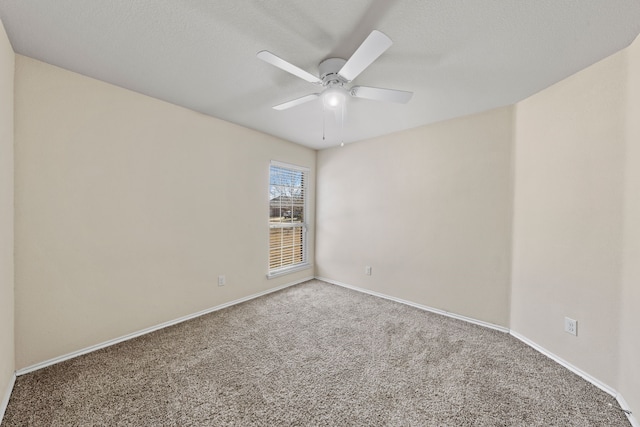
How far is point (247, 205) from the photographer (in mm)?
3236

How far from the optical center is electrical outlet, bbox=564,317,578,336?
6.19 ft

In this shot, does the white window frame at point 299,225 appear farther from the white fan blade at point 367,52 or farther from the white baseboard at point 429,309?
the white fan blade at point 367,52

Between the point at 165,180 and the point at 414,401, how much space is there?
112 inches

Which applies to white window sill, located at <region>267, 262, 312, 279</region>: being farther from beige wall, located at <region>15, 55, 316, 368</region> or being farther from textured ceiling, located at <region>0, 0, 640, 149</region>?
textured ceiling, located at <region>0, 0, 640, 149</region>

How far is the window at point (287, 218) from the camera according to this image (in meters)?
3.65

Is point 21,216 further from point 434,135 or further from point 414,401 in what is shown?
point 434,135

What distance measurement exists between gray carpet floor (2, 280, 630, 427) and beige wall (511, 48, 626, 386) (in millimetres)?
252

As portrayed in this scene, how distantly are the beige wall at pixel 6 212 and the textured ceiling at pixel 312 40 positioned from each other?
0.22 meters

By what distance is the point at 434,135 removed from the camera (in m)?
2.95

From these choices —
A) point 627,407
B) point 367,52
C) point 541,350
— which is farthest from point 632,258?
point 367,52

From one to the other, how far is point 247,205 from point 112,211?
1.40m

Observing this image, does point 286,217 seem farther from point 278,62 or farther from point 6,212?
point 6,212

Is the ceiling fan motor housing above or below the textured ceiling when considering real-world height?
below

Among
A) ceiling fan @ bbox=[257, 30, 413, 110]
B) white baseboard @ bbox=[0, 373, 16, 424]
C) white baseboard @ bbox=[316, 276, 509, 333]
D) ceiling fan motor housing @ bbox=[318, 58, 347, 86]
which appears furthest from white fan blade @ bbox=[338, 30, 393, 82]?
white baseboard @ bbox=[0, 373, 16, 424]
